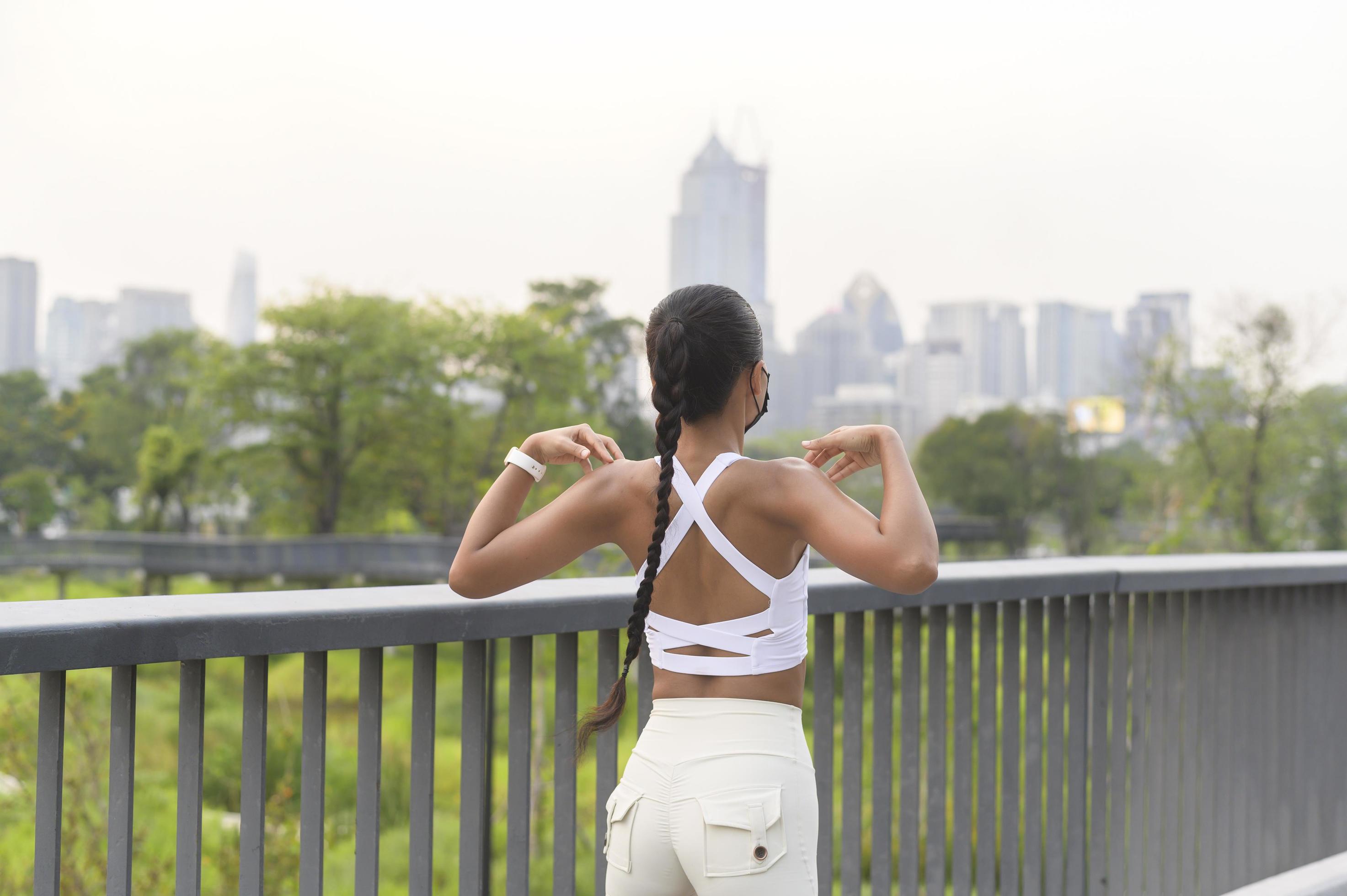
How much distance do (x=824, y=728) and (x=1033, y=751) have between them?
0.62 metres

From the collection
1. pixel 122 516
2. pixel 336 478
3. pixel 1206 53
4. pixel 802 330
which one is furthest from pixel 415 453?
pixel 1206 53

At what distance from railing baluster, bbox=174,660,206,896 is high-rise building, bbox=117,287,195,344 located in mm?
48049

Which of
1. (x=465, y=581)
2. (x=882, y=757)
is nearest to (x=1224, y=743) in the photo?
(x=882, y=757)

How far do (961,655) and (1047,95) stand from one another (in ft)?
187

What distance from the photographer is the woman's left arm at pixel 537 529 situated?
1586mm

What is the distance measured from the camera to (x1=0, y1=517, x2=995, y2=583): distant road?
1116 inches

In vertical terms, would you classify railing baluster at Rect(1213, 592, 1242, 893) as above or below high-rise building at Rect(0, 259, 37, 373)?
below

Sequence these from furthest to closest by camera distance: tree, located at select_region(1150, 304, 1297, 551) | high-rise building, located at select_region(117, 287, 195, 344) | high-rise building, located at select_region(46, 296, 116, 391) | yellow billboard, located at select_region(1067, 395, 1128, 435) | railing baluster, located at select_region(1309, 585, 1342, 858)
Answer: high-rise building, located at select_region(117, 287, 195, 344), high-rise building, located at select_region(46, 296, 116, 391), yellow billboard, located at select_region(1067, 395, 1128, 435), tree, located at select_region(1150, 304, 1297, 551), railing baluster, located at select_region(1309, 585, 1342, 858)

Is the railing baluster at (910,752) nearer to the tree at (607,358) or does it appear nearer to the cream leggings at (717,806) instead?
the cream leggings at (717,806)

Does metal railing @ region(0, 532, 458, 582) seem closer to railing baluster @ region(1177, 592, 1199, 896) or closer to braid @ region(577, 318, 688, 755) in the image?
railing baluster @ region(1177, 592, 1199, 896)

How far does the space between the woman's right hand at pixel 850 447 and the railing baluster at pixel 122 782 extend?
3.33ft

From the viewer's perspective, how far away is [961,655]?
2.47 m

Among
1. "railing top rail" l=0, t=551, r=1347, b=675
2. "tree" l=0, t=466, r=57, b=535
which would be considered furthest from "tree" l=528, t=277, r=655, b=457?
"railing top rail" l=0, t=551, r=1347, b=675

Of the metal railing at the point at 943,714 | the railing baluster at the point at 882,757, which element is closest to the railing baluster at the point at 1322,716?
the metal railing at the point at 943,714
